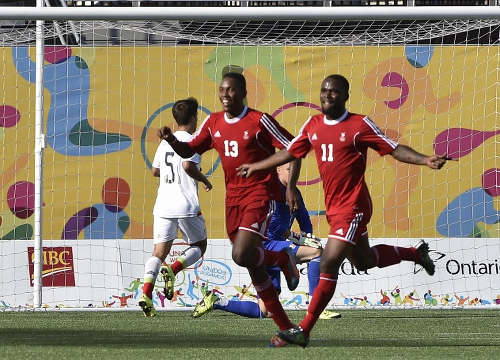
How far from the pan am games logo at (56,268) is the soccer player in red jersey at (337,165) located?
534cm

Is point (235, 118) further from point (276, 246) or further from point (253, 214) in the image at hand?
point (276, 246)

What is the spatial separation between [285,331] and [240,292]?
5234 mm

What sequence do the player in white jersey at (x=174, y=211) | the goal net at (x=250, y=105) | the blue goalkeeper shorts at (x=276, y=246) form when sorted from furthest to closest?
the goal net at (x=250, y=105), the player in white jersey at (x=174, y=211), the blue goalkeeper shorts at (x=276, y=246)

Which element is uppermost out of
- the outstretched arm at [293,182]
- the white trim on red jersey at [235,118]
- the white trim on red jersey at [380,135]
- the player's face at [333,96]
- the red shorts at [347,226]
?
the player's face at [333,96]

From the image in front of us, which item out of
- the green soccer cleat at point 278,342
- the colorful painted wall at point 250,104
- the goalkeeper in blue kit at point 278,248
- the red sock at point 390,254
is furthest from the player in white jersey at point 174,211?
the green soccer cleat at point 278,342

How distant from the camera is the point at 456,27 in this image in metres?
11.5

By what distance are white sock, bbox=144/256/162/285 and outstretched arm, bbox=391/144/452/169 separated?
3.72m

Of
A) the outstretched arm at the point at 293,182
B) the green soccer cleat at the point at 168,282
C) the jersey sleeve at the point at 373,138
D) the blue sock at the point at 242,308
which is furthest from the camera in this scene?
the green soccer cleat at the point at 168,282

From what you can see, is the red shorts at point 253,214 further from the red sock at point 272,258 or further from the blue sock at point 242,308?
the blue sock at point 242,308

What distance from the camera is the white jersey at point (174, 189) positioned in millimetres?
9945

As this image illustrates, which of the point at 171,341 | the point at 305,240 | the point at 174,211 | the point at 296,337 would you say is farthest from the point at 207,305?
the point at 296,337

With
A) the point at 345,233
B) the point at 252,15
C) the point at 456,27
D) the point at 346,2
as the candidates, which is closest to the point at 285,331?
the point at 345,233

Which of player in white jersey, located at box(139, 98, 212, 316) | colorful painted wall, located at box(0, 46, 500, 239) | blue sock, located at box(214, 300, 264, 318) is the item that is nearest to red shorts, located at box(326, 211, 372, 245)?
blue sock, located at box(214, 300, 264, 318)

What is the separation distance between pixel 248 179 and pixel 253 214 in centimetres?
26
